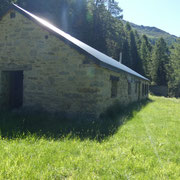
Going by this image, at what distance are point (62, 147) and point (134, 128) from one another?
3.07 metres

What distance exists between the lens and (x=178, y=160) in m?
3.68

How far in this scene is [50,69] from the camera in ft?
25.3

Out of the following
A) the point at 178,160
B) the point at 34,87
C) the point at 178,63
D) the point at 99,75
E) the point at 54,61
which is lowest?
the point at 178,160

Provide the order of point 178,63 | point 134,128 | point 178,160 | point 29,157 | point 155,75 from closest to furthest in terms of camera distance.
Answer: point 29,157
point 178,160
point 134,128
point 178,63
point 155,75

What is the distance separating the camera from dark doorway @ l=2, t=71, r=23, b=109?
8914mm

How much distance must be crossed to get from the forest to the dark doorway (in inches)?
470

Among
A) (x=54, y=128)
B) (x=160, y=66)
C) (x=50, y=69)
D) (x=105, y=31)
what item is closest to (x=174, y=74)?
(x=160, y=66)

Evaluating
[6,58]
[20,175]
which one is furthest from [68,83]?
[20,175]

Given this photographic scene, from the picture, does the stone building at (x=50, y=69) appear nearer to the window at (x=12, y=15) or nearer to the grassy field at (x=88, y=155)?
the window at (x=12, y=15)

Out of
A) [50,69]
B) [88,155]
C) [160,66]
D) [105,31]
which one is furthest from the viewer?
[160,66]

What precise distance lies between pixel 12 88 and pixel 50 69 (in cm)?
299

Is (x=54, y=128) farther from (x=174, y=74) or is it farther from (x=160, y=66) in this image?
(x=160, y=66)

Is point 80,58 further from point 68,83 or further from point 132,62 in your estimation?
point 132,62

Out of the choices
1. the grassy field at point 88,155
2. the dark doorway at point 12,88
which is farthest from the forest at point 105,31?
the grassy field at point 88,155
